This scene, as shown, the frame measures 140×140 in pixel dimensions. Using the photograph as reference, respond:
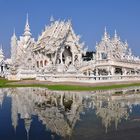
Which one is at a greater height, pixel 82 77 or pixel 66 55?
pixel 66 55

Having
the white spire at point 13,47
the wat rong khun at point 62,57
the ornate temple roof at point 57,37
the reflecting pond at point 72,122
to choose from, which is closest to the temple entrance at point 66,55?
the wat rong khun at point 62,57

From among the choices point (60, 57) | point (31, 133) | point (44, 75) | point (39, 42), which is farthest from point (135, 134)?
point (39, 42)

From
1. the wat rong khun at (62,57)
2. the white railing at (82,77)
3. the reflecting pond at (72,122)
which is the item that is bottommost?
the reflecting pond at (72,122)

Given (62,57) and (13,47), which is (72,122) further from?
(13,47)

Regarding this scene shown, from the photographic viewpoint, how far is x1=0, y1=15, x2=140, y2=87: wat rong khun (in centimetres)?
4325

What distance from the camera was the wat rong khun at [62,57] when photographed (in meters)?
43.2

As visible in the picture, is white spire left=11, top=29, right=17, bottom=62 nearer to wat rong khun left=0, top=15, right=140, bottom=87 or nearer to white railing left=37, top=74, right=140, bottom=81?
wat rong khun left=0, top=15, right=140, bottom=87

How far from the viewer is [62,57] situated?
→ 188 feet

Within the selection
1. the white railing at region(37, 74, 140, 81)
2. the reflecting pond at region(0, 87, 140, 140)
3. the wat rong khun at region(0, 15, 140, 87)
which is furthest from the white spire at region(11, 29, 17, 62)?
the reflecting pond at region(0, 87, 140, 140)

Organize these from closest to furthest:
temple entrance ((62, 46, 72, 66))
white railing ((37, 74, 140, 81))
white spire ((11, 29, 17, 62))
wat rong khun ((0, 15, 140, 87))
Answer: white railing ((37, 74, 140, 81)) → wat rong khun ((0, 15, 140, 87)) → temple entrance ((62, 46, 72, 66)) → white spire ((11, 29, 17, 62))

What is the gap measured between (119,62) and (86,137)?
36.1 meters

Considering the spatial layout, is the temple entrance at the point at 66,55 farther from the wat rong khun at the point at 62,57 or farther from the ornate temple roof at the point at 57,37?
the ornate temple roof at the point at 57,37

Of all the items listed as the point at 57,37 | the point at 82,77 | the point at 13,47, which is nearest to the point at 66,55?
the point at 57,37

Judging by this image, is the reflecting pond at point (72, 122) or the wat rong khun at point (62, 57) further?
the wat rong khun at point (62, 57)
